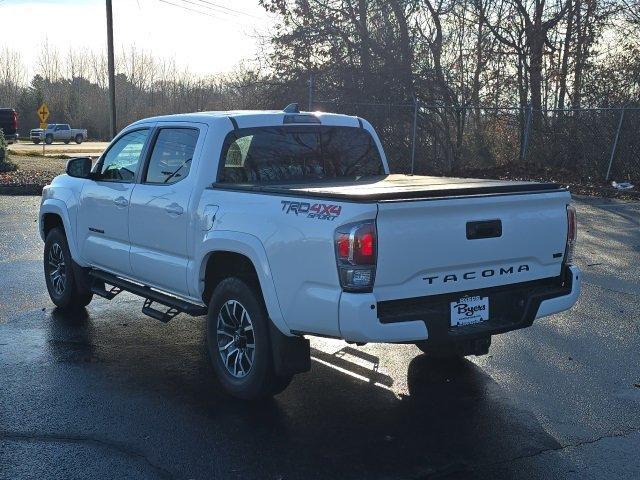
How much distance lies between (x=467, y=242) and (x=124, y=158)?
3446 mm

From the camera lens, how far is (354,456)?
13.5ft

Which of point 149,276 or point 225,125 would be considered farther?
point 149,276

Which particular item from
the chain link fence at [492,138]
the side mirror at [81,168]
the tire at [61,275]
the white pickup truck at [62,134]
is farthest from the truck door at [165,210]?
the white pickup truck at [62,134]

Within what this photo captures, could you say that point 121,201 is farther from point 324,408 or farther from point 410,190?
point 410,190

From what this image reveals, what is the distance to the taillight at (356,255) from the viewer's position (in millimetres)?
4020

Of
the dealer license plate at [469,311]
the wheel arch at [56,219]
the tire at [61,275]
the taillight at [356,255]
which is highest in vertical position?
the taillight at [356,255]

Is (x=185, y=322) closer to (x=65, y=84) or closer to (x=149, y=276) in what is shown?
(x=149, y=276)

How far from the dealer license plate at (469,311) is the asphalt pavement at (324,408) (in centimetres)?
67

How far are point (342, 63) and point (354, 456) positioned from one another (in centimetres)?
2138

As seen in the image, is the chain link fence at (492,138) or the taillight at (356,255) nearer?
the taillight at (356,255)

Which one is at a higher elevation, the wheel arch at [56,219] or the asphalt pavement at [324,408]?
the wheel arch at [56,219]

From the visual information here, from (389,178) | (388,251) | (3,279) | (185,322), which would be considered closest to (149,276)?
(185,322)

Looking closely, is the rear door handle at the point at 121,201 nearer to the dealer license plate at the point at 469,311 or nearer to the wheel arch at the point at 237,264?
the wheel arch at the point at 237,264

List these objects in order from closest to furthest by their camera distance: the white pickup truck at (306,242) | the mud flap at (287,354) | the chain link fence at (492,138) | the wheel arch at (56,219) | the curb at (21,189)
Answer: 1. the white pickup truck at (306,242)
2. the mud flap at (287,354)
3. the wheel arch at (56,219)
4. the curb at (21,189)
5. the chain link fence at (492,138)
